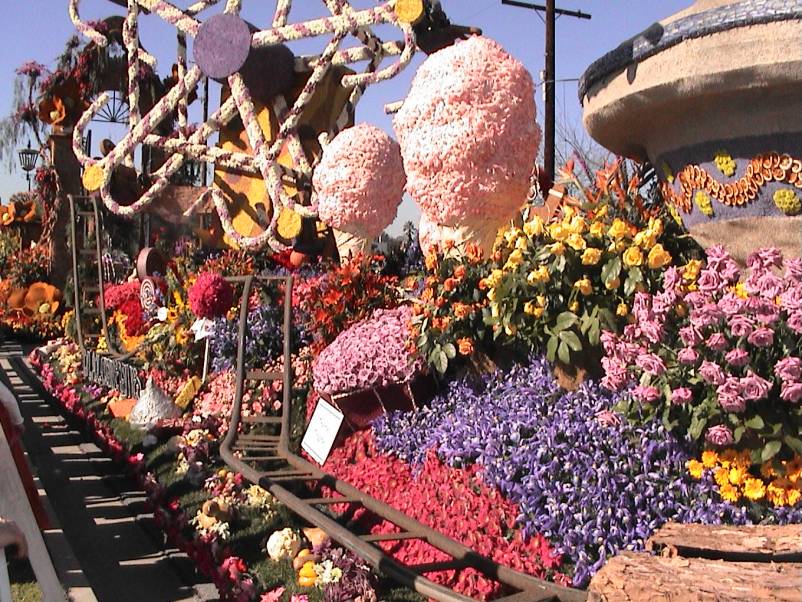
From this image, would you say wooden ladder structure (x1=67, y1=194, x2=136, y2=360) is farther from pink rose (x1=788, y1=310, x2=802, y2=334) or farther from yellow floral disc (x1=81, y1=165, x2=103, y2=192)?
pink rose (x1=788, y1=310, x2=802, y2=334)

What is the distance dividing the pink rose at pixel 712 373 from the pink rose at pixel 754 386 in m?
0.07

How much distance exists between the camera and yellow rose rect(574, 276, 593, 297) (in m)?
3.29

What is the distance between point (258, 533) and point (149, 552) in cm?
90

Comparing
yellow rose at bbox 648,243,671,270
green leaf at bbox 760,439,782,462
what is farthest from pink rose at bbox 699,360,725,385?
yellow rose at bbox 648,243,671,270

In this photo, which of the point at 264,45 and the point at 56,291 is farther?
the point at 56,291

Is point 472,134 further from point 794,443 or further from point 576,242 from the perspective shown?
point 794,443

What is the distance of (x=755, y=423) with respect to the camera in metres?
2.57

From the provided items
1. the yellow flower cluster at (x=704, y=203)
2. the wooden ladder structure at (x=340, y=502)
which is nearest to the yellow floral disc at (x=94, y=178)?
the wooden ladder structure at (x=340, y=502)

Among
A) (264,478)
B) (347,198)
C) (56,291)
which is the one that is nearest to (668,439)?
(264,478)

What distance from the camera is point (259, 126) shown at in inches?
429

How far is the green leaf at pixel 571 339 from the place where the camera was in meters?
3.27

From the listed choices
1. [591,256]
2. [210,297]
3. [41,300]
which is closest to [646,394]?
[591,256]

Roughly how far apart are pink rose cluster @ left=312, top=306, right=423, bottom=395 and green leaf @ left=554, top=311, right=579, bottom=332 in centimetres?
97

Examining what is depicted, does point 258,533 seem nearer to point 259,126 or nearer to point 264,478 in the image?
point 264,478
